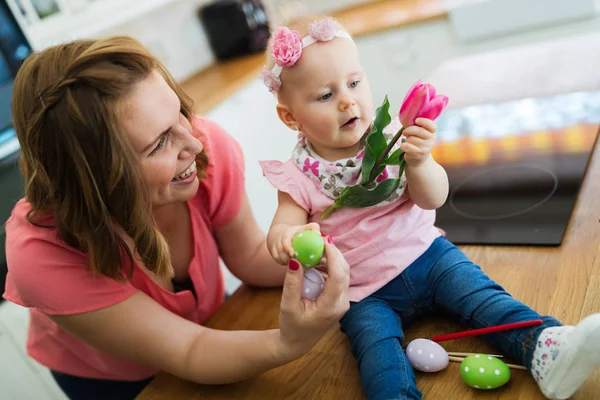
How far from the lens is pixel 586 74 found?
56.7 inches

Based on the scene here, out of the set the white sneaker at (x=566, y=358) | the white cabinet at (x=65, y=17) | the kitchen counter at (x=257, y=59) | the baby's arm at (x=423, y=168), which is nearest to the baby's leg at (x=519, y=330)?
the white sneaker at (x=566, y=358)

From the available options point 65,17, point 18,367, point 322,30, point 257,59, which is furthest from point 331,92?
point 257,59

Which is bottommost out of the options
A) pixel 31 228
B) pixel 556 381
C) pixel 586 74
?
pixel 586 74

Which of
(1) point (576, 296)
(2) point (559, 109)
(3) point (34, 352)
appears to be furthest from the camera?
(2) point (559, 109)

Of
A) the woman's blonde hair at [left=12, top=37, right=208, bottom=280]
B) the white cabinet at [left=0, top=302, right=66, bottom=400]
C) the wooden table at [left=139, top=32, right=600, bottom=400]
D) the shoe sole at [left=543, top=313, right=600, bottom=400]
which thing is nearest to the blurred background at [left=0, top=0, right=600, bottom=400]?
the white cabinet at [left=0, top=302, right=66, bottom=400]

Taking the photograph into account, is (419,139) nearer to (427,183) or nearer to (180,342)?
(427,183)

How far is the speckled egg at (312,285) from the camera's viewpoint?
710 millimetres

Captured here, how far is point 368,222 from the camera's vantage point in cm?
84

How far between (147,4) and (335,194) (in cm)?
187

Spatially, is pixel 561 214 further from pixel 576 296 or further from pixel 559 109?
pixel 559 109

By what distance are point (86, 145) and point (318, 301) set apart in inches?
15.1

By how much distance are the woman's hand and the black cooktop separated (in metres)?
0.35

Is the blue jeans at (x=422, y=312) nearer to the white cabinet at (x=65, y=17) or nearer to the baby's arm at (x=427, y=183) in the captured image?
the baby's arm at (x=427, y=183)

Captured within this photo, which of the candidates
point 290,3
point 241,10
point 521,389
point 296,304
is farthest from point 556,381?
point 290,3
